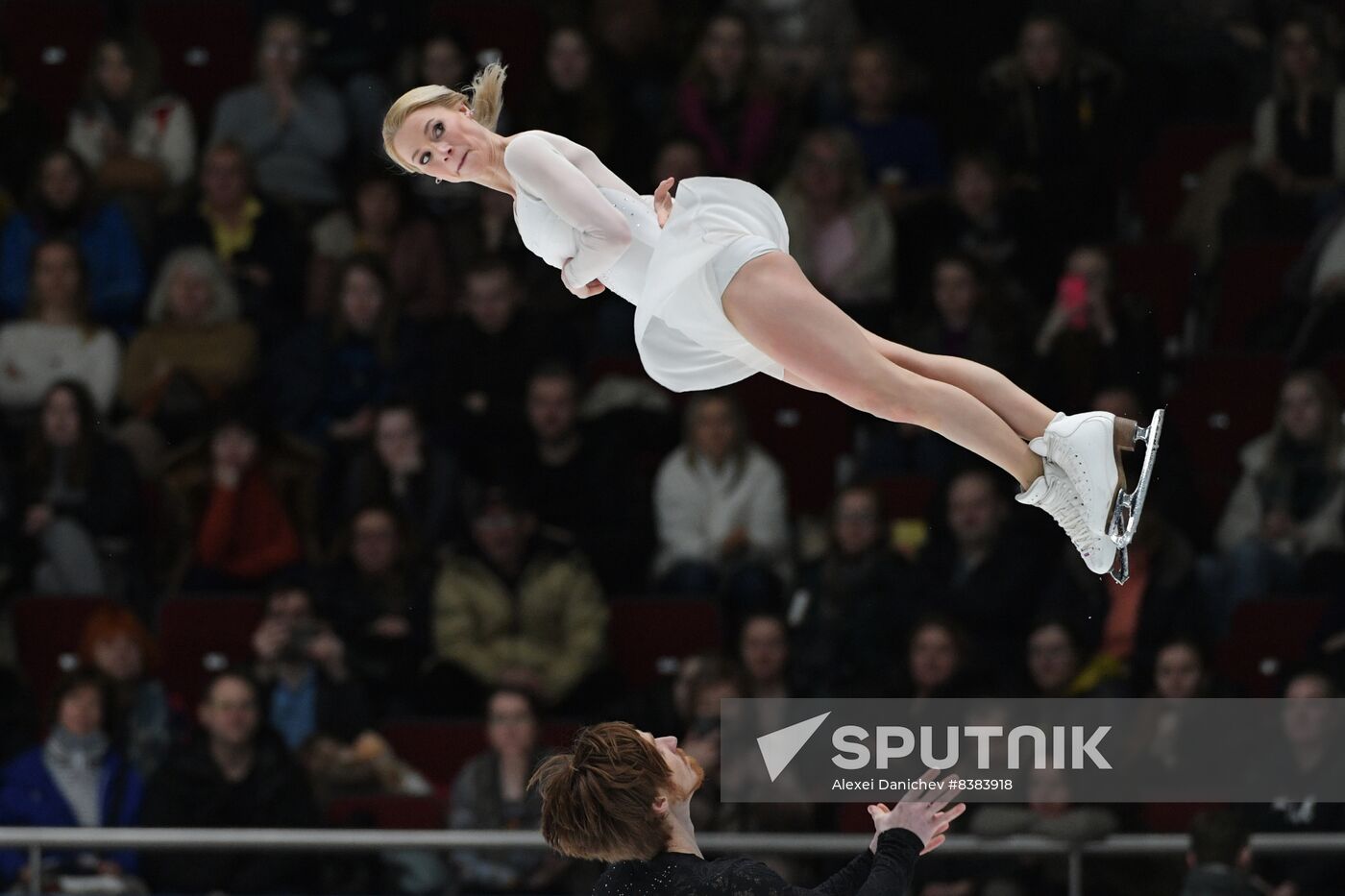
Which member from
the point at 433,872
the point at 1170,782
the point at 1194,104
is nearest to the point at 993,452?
the point at 1170,782

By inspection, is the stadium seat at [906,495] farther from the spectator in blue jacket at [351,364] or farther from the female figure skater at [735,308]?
the female figure skater at [735,308]

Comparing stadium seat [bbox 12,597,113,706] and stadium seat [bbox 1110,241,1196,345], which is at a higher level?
stadium seat [bbox 1110,241,1196,345]

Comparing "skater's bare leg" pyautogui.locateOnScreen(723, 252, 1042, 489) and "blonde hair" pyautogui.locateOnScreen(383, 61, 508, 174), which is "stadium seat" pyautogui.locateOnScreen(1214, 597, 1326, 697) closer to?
"skater's bare leg" pyautogui.locateOnScreen(723, 252, 1042, 489)

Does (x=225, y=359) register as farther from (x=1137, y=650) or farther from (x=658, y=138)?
(x=1137, y=650)

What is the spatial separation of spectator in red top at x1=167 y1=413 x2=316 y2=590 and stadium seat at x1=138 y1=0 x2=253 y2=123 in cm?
225

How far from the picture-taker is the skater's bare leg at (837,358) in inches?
214

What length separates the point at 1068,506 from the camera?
5.54 m

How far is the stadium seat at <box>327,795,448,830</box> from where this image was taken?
7.94 m

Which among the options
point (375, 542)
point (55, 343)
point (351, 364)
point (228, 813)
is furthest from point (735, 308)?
point (55, 343)

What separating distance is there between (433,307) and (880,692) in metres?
2.85

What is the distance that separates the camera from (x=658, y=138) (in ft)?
32.8

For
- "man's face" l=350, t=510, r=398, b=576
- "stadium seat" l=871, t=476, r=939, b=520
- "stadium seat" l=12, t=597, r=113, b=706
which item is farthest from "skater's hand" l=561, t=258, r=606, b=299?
"stadium seat" l=12, t=597, r=113, b=706

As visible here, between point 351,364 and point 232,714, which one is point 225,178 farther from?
point 232,714

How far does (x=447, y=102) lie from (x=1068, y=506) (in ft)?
6.04
